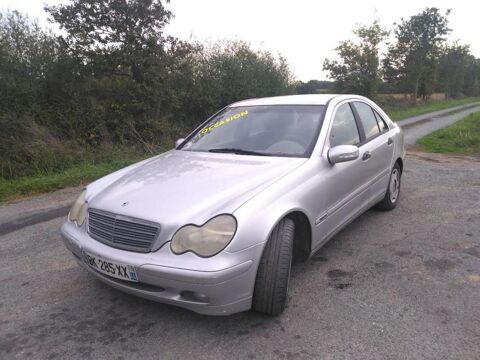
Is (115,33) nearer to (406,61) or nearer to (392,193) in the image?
(392,193)

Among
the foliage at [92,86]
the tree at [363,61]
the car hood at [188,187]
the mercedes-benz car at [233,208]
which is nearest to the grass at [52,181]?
the foliage at [92,86]

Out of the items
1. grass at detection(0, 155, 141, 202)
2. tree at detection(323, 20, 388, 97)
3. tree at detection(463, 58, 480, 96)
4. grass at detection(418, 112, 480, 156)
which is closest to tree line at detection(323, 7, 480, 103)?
tree at detection(323, 20, 388, 97)

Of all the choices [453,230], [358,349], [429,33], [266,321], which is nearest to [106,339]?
[266,321]

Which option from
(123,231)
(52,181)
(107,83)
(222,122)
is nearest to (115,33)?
(107,83)

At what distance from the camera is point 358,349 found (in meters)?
2.20

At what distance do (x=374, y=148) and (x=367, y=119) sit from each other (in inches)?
15.9

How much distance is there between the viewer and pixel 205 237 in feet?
7.28

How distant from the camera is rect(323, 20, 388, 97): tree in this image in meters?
26.7

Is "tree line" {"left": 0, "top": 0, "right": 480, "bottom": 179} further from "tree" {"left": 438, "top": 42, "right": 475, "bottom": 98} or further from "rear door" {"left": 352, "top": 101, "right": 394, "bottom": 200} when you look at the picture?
"tree" {"left": 438, "top": 42, "right": 475, "bottom": 98}

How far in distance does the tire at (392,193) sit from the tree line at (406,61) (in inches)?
942

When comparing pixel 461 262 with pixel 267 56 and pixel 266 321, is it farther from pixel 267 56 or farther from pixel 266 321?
pixel 267 56

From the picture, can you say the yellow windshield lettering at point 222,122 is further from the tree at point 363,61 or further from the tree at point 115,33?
the tree at point 363,61

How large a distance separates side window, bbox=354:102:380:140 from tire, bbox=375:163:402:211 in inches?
25.5

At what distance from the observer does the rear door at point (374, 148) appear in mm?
3816
